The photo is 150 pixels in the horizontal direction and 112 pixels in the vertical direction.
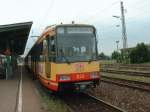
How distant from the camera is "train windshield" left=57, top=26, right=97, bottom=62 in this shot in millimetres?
14125

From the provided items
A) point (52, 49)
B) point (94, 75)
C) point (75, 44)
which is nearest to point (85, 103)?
point (94, 75)

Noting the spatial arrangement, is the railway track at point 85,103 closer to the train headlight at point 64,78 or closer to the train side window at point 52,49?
the train headlight at point 64,78

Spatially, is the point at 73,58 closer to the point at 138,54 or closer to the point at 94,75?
the point at 94,75

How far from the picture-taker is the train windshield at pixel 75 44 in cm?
1412

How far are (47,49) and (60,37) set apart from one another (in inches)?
54.1

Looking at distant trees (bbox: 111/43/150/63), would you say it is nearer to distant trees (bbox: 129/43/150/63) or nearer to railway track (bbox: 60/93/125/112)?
distant trees (bbox: 129/43/150/63)

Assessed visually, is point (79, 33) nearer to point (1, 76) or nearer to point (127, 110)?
point (127, 110)

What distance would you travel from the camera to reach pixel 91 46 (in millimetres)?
14539

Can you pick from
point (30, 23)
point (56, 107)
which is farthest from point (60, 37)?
point (30, 23)

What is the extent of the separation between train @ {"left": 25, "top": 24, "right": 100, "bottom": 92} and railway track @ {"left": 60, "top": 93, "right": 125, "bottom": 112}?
1.96ft

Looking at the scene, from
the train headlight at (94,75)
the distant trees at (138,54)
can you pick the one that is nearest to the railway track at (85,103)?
the train headlight at (94,75)

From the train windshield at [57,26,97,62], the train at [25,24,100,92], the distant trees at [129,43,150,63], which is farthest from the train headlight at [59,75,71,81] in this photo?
the distant trees at [129,43,150,63]

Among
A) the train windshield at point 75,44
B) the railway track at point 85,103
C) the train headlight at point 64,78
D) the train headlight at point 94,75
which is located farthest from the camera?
the train headlight at point 94,75

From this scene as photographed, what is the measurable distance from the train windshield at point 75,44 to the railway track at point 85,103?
5.62 feet
